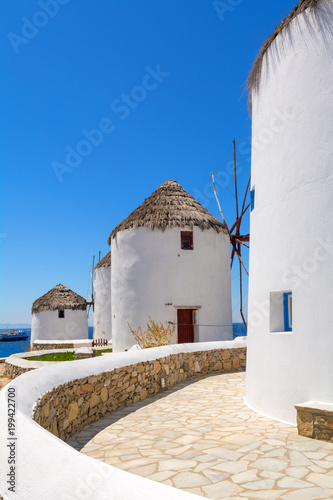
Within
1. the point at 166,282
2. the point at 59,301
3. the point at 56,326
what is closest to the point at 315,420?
the point at 166,282

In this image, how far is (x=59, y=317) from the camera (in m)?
27.9

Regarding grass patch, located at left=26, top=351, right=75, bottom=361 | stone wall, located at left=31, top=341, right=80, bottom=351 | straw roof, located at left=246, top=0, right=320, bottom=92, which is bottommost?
stone wall, located at left=31, top=341, right=80, bottom=351

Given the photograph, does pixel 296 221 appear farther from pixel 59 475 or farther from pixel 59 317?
pixel 59 317

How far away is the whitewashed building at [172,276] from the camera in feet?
50.1

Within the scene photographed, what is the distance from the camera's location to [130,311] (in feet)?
50.7

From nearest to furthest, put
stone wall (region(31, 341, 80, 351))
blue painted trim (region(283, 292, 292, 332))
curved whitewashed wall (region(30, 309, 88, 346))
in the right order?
blue painted trim (region(283, 292, 292, 332))
stone wall (region(31, 341, 80, 351))
curved whitewashed wall (region(30, 309, 88, 346))

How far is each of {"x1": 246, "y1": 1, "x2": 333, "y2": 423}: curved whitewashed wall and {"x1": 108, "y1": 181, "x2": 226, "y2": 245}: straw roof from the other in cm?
891

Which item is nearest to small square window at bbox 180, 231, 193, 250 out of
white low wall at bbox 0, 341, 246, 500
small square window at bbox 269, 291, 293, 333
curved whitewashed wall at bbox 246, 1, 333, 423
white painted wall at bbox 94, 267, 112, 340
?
curved whitewashed wall at bbox 246, 1, 333, 423

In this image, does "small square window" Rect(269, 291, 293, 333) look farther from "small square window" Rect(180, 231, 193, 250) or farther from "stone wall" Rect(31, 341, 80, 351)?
"stone wall" Rect(31, 341, 80, 351)

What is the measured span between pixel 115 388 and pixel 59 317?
72.3 feet

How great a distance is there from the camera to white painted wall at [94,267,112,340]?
24359 mm

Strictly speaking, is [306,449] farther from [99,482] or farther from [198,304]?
[198,304]

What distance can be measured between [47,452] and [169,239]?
1316 cm

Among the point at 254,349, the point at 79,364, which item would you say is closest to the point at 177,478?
the point at 79,364
